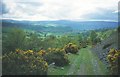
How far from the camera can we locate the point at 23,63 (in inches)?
493

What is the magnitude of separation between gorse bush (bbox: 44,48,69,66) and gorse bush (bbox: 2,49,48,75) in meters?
0.21

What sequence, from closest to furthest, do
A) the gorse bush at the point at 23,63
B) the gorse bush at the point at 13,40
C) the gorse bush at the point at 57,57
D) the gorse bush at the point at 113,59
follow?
the gorse bush at the point at 113,59
the gorse bush at the point at 23,63
the gorse bush at the point at 57,57
the gorse bush at the point at 13,40

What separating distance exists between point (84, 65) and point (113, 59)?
1044mm

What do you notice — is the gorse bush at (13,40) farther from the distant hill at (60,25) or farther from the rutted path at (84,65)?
the rutted path at (84,65)

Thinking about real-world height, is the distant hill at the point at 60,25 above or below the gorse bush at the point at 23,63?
above

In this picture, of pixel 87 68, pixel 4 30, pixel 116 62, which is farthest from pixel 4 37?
pixel 116 62

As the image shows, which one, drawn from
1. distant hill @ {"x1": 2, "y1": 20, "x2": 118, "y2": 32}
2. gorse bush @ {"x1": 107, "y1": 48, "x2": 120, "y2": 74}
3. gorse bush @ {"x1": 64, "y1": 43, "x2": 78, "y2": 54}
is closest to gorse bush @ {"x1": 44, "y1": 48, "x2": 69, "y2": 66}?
gorse bush @ {"x1": 64, "y1": 43, "x2": 78, "y2": 54}

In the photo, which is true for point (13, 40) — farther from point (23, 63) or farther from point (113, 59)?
point (113, 59)

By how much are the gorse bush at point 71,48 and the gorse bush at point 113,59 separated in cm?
120

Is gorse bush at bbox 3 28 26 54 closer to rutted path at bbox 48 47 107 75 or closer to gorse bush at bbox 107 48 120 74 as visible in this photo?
rutted path at bbox 48 47 107 75

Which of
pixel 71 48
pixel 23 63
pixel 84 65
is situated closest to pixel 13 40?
pixel 23 63

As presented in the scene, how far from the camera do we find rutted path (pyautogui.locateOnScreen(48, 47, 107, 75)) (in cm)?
1221

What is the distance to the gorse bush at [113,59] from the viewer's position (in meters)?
11.9

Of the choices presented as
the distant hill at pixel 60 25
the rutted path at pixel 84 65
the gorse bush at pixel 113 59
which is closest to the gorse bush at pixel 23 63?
the rutted path at pixel 84 65
